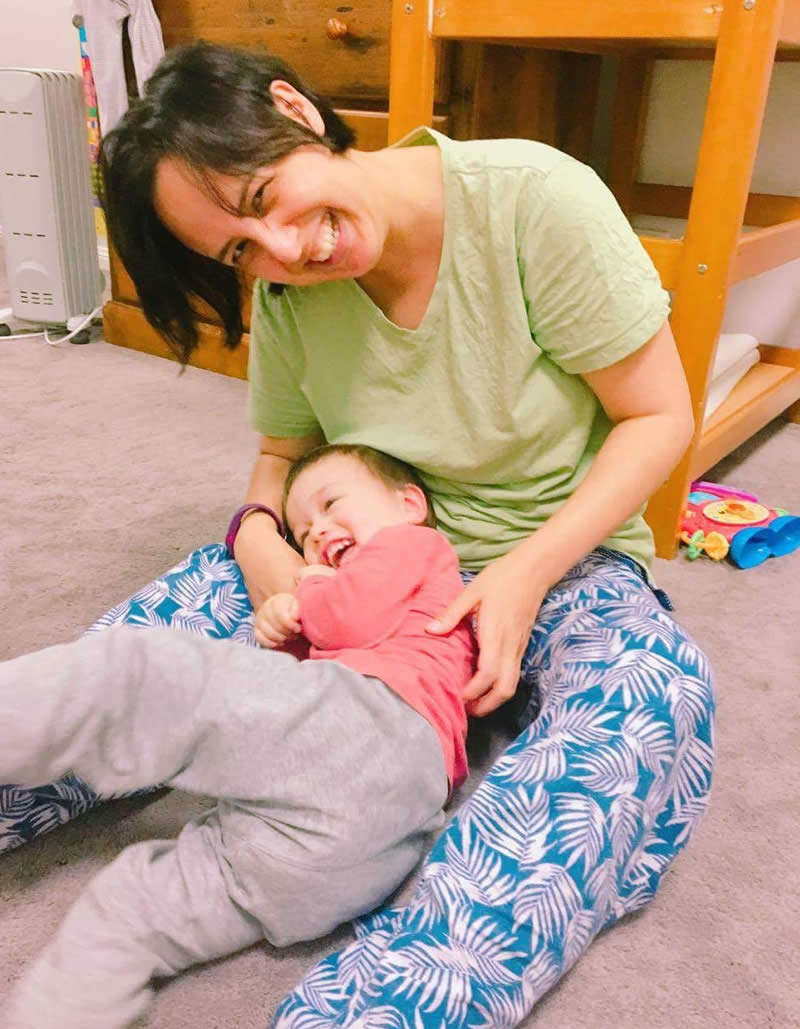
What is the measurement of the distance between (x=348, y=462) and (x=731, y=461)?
0.95m

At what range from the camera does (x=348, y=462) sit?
89 centimetres

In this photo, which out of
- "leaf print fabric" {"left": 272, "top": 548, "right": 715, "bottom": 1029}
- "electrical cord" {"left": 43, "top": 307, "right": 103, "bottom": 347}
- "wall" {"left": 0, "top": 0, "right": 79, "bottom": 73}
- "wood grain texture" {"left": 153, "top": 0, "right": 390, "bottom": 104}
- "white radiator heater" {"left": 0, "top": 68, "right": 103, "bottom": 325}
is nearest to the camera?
"leaf print fabric" {"left": 272, "top": 548, "right": 715, "bottom": 1029}

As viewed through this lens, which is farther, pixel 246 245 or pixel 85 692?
pixel 246 245

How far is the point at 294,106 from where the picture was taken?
0.76 m

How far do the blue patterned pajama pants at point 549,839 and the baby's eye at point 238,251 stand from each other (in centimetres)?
43

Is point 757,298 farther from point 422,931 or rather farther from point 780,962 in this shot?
point 422,931

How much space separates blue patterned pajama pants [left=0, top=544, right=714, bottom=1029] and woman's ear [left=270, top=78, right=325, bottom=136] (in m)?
0.48

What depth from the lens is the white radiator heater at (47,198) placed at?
6.48ft

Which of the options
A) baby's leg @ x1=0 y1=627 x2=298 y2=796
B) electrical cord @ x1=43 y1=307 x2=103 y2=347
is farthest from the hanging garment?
baby's leg @ x1=0 y1=627 x2=298 y2=796

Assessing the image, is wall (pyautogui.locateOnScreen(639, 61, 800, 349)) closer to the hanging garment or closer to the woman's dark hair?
the hanging garment

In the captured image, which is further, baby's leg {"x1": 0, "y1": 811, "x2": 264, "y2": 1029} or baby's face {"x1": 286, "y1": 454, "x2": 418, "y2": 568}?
baby's face {"x1": 286, "y1": 454, "x2": 418, "y2": 568}

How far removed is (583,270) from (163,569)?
2.22 ft

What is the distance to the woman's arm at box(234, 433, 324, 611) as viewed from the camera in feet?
2.91

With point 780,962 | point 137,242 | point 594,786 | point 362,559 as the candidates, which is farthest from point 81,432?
point 780,962
